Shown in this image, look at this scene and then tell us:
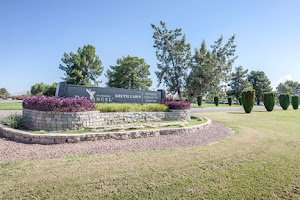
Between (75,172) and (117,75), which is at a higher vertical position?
(117,75)

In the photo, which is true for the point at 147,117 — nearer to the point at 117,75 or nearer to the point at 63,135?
the point at 63,135

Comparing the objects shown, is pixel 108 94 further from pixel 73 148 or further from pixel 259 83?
pixel 259 83

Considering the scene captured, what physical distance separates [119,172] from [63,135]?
3329 mm

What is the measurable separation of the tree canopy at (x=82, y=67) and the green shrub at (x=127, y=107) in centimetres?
2785

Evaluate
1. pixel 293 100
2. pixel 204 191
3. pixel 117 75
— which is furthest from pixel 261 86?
pixel 204 191

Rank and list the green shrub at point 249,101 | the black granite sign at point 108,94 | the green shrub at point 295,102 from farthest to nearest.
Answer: the green shrub at point 295,102 → the green shrub at point 249,101 → the black granite sign at point 108,94

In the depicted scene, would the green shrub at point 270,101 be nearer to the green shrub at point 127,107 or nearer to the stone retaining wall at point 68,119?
the green shrub at point 127,107

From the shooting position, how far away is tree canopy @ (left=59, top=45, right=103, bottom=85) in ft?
111

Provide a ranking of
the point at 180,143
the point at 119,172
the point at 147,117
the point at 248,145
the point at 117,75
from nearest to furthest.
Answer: the point at 119,172
the point at 248,145
the point at 180,143
the point at 147,117
the point at 117,75

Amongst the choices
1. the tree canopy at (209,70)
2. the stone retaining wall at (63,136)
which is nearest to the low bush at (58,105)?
the stone retaining wall at (63,136)

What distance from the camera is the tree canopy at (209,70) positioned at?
12922 mm

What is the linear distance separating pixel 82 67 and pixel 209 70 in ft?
97.0

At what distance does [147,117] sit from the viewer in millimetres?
9375

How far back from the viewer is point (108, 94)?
31.6 ft
